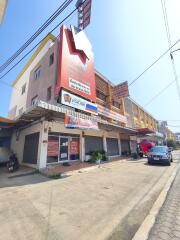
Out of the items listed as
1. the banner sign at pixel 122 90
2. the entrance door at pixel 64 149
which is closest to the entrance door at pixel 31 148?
the entrance door at pixel 64 149

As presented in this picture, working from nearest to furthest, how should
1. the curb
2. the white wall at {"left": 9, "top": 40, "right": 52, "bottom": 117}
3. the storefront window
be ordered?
the curb < the storefront window < the white wall at {"left": 9, "top": 40, "right": 52, "bottom": 117}

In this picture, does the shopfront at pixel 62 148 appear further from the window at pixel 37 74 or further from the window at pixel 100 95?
the window at pixel 37 74

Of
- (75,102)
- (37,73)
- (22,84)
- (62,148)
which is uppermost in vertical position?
(22,84)

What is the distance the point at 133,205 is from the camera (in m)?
3.96

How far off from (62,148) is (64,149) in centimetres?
25

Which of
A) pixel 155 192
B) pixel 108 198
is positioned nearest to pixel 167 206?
pixel 155 192

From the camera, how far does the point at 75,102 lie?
11781mm

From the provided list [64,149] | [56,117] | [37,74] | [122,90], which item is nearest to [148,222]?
[56,117]

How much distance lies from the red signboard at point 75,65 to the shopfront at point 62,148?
3.78m

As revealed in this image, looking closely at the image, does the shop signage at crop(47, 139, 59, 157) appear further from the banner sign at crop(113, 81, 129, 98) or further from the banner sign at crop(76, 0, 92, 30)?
the banner sign at crop(113, 81, 129, 98)

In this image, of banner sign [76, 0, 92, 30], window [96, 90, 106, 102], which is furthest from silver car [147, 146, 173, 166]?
banner sign [76, 0, 92, 30]

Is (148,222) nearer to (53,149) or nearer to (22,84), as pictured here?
(53,149)

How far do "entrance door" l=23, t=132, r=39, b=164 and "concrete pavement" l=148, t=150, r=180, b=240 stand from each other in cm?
862

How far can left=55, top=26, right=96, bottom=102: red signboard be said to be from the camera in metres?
12.1
